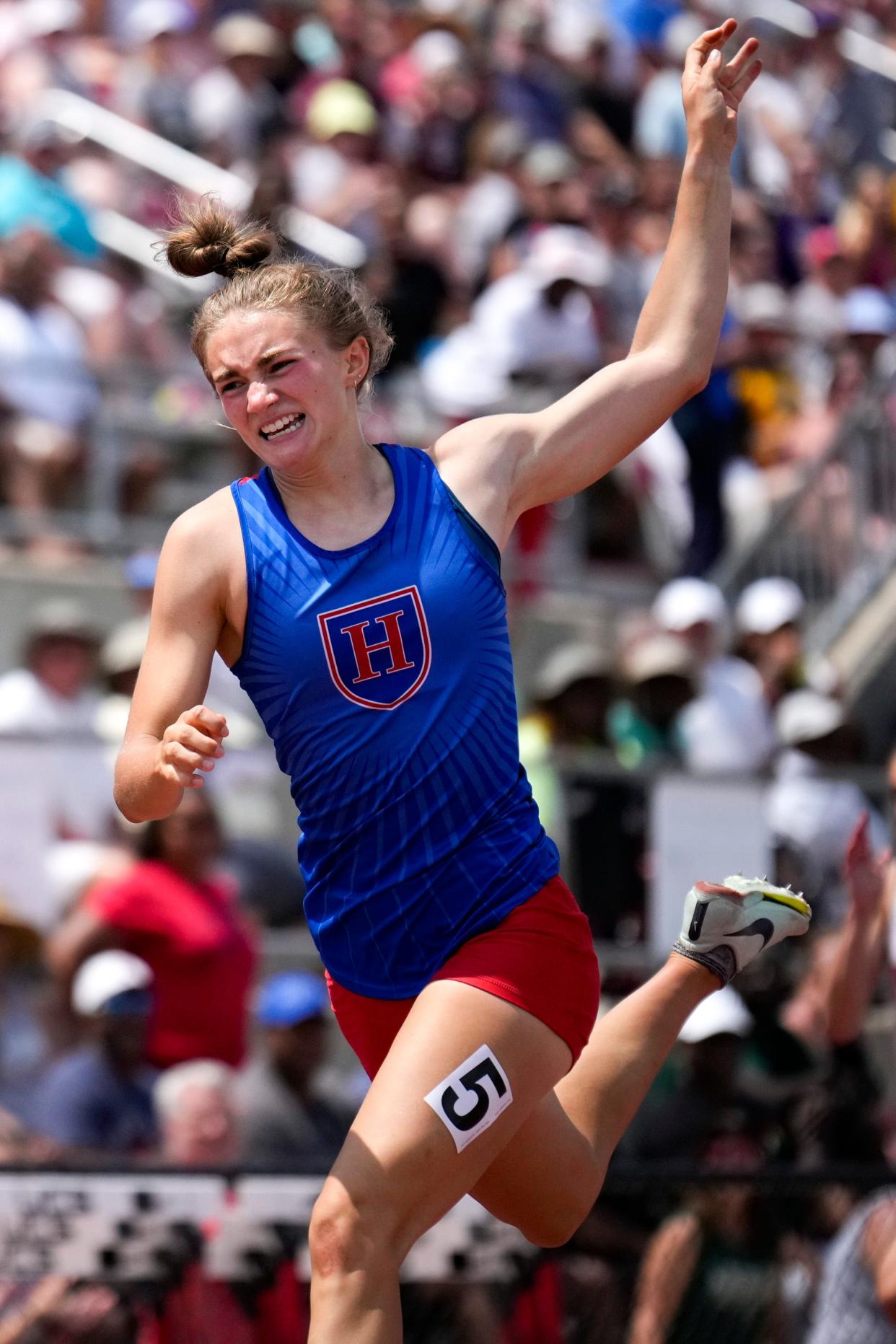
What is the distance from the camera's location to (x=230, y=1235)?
6.03m

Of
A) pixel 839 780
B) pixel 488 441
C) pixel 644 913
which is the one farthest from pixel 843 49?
pixel 488 441

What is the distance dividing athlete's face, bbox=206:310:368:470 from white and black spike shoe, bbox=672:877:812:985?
4.69 feet

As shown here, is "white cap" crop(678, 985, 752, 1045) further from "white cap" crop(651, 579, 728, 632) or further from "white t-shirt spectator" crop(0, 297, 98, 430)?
"white t-shirt spectator" crop(0, 297, 98, 430)

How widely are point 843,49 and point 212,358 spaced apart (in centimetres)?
1316

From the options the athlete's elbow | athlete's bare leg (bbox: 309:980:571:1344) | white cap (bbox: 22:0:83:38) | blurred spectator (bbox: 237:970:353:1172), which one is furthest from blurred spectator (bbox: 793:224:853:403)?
athlete's bare leg (bbox: 309:980:571:1344)

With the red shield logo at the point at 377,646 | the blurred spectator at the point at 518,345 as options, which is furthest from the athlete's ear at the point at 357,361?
the blurred spectator at the point at 518,345

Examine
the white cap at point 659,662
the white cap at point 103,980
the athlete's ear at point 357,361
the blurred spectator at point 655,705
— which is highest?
the athlete's ear at point 357,361

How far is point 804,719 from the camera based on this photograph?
9812 millimetres

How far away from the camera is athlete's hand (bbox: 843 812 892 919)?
5.67 meters

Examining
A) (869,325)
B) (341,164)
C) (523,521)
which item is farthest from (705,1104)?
(341,164)

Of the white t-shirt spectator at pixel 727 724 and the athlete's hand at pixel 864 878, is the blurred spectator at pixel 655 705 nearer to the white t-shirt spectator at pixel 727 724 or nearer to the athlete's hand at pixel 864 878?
the white t-shirt spectator at pixel 727 724

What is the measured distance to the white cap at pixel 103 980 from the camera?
23.2ft

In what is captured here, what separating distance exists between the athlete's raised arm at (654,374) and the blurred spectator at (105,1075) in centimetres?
332

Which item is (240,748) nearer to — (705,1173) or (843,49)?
(705,1173)
